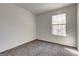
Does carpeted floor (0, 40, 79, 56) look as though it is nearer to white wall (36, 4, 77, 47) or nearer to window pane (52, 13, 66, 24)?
white wall (36, 4, 77, 47)

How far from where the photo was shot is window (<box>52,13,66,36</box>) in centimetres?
361

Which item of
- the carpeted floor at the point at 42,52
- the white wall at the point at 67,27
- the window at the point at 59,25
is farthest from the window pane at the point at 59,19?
the carpeted floor at the point at 42,52

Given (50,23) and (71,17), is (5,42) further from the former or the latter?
(71,17)

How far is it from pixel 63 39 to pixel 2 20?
9.93 feet

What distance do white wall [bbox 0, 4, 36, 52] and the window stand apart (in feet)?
4.92

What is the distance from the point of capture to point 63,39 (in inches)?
142

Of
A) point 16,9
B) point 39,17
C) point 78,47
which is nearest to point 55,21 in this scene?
point 39,17

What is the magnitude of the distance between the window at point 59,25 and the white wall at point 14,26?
A: 4.92 feet

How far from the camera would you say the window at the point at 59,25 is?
142 inches

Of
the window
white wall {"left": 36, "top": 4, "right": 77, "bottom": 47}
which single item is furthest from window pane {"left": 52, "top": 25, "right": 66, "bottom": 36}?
white wall {"left": 36, "top": 4, "right": 77, "bottom": 47}

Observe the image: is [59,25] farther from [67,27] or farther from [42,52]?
[42,52]

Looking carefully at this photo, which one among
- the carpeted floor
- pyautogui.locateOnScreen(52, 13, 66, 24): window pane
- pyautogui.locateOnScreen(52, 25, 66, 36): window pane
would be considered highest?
pyautogui.locateOnScreen(52, 13, 66, 24): window pane

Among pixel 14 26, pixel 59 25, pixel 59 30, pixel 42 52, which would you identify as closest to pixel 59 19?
pixel 59 25

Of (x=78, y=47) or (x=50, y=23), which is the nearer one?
(x=78, y=47)
